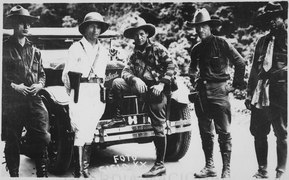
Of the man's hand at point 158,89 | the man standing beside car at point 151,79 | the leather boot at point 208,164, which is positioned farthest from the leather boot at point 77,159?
the leather boot at point 208,164

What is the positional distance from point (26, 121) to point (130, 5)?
2.17 m

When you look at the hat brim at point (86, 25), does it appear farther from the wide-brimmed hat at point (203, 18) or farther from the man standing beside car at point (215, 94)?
the man standing beside car at point (215, 94)

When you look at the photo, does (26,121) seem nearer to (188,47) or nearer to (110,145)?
(110,145)

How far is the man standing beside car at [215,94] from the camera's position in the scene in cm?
493

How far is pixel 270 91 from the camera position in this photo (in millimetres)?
4980

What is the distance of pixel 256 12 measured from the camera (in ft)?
16.8

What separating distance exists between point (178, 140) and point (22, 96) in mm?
2235

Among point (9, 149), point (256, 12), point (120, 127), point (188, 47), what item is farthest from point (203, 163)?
point (9, 149)

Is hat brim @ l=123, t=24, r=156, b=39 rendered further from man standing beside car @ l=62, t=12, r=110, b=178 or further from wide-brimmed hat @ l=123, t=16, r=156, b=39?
man standing beside car @ l=62, t=12, r=110, b=178

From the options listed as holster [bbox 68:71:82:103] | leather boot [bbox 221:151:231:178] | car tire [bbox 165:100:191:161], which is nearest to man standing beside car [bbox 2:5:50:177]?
holster [bbox 68:71:82:103]

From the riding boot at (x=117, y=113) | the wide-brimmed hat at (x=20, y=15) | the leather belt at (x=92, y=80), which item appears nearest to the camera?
the riding boot at (x=117, y=113)

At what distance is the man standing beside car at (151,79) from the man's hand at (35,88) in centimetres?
102

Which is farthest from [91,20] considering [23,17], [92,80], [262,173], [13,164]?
[262,173]

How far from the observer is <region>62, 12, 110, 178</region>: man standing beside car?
4887mm
